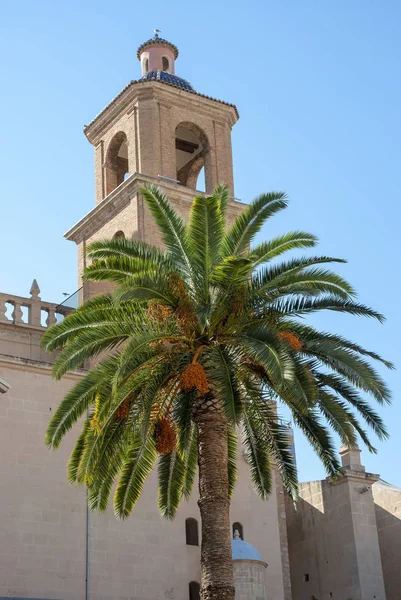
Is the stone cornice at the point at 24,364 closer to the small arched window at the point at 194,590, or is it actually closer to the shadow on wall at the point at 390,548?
the small arched window at the point at 194,590

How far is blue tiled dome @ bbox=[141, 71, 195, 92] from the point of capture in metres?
29.4

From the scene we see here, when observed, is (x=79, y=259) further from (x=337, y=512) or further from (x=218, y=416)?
(x=218, y=416)

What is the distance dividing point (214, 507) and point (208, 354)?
7.89 feet

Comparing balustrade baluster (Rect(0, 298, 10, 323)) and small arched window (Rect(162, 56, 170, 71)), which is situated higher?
small arched window (Rect(162, 56, 170, 71))

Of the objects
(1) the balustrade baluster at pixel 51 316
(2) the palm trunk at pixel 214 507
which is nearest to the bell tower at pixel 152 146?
(1) the balustrade baluster at pixel 51 316

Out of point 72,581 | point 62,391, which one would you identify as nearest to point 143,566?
point 72,581

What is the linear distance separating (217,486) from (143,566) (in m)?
7.22

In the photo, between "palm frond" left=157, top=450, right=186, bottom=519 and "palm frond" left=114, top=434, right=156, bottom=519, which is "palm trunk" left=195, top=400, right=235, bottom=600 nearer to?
"palm frond" left=114, top=434, right=156, bottom=519

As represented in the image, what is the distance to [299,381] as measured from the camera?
53.3ft

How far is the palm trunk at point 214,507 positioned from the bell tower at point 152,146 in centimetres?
1040

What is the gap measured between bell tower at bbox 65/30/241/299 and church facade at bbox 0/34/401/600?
0.11 ft

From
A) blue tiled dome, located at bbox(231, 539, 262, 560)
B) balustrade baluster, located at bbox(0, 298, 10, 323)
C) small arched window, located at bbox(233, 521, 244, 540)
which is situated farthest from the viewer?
balustrade baluster, located at bbox(0, 298, 10, 323)

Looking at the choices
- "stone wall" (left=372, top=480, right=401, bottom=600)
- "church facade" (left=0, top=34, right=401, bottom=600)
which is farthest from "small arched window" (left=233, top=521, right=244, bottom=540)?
"stone wall" (left=372, top=480, right=401, bottom=600)

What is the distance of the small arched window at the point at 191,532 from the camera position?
24656 mm
